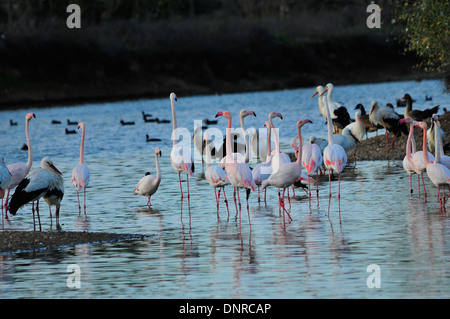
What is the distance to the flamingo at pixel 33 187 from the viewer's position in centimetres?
1514

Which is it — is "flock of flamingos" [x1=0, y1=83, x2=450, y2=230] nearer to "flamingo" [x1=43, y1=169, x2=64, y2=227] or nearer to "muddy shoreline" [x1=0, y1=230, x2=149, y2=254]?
"flamingo" [x1=43, y1=169, x2=64, y2=227]

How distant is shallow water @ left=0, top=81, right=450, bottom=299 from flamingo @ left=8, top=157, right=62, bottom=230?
2.63ft

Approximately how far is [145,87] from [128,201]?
54.1 m

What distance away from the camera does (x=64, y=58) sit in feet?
237

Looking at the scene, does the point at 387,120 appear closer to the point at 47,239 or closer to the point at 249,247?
the point at 249,247

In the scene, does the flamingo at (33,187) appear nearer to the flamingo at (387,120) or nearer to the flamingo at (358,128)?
the flamingo at (387,120)

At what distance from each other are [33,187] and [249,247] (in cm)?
432

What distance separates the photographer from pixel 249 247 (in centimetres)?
1297

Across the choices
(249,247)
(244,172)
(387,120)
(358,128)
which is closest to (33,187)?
(244,172)

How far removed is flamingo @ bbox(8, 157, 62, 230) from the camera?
15.1 meters

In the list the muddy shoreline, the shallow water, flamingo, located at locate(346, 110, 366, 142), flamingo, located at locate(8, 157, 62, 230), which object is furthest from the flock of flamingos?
flamingo, located at locate(346, 110, 366, 142)

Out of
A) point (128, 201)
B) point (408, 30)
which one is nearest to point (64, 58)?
point (408, 30)

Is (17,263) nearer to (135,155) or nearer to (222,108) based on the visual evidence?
(135,155)
